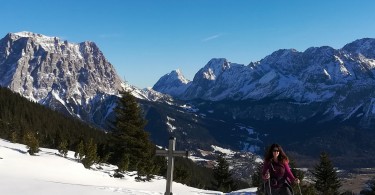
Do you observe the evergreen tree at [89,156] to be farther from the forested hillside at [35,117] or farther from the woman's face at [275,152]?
the forested hillside at [35,117]

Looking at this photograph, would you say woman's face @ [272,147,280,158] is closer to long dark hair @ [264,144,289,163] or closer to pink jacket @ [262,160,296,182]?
long dark hair @ [264,144,289,163]

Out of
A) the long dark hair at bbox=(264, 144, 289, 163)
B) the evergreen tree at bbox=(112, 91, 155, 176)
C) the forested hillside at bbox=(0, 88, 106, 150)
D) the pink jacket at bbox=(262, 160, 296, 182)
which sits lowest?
the pink jacket at bbox=(262, 160, 296, 182)

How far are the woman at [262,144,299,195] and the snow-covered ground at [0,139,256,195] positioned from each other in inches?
412

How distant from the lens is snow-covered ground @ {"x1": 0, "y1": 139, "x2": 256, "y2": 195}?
68.0 ft

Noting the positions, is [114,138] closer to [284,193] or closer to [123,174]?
[123,174]

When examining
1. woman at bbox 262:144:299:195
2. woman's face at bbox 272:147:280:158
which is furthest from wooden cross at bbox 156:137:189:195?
woman's face at bbox 272:147:280:158

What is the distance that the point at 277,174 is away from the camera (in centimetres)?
1423

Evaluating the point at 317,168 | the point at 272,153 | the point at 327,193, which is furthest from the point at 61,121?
the point at 272,153

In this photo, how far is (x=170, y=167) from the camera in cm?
1762

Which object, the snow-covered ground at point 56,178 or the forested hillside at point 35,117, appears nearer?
the snow-covered ground at point 56,178

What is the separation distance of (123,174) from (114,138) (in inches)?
392

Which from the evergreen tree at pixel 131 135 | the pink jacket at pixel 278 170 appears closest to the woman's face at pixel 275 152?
the pink jacket at pixel 278 170

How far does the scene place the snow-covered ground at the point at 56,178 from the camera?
2073cm

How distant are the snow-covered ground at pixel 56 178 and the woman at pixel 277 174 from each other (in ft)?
34.3
